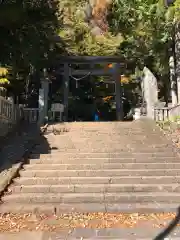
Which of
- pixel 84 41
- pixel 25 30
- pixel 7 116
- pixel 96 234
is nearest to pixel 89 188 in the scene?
pixel 96 234

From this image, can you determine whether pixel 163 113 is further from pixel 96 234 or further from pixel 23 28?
pixel 96 234

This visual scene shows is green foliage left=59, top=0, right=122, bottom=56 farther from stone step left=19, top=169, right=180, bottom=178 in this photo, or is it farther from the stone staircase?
stone step left=19, top=169, right=180, bottom=178

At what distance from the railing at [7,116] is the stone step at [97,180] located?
3.59 meters

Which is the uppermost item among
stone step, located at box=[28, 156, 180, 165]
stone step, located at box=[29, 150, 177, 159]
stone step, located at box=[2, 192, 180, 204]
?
stone step, located at box=[29, 150, 177, 159]

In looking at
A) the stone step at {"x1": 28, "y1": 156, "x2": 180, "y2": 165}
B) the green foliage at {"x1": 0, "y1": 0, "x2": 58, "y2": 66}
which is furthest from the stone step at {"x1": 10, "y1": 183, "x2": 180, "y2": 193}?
the green foliage at {"x1": 0, "y1": 0, "x2": 58, "y2": 66}

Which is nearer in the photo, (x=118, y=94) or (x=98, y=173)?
(x=98, y=173)

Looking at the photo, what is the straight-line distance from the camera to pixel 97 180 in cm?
749

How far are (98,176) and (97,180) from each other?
276mm

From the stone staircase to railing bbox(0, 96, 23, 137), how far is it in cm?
146

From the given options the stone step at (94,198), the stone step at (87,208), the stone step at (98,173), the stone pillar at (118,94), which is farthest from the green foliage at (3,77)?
the stone step at (87,208)

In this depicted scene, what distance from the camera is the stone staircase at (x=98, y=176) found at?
20.9ft

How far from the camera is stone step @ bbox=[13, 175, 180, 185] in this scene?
7.42m

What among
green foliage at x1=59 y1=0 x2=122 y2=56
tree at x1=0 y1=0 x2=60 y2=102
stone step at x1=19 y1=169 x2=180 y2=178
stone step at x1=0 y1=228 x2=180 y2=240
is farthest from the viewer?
green foliage at x1=59 y1=0 x2=122 y2=56

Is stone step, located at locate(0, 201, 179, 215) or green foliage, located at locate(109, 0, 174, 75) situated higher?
green foliage, located at locate(109, 0, 174, 75)
